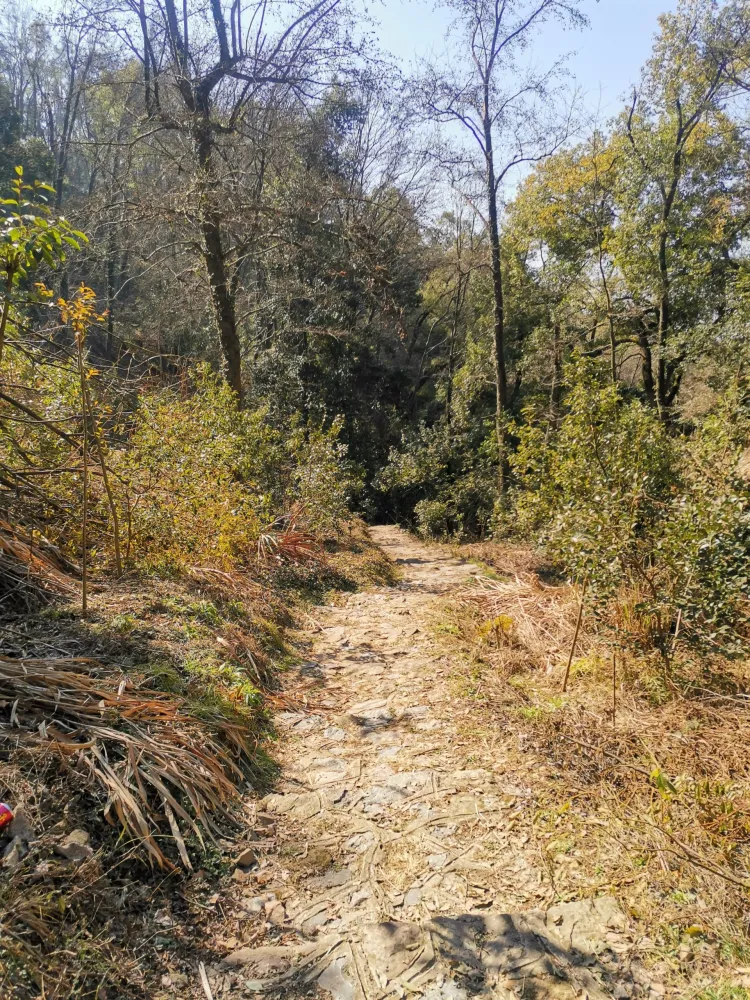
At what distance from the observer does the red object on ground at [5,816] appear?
81.4 inches

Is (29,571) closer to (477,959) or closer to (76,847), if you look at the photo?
(76,847)

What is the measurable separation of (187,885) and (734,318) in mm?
14877

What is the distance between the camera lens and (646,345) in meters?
17.6

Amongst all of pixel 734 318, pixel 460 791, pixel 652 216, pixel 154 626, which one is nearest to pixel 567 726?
pixel 460 791

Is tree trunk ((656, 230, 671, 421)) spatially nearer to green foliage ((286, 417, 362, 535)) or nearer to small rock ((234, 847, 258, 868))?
green foliage ((286, 417, 362, 535))

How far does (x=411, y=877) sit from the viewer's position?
2576mm

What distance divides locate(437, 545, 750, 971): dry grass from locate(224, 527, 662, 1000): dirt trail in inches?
6.0

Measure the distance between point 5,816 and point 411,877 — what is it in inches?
64.2

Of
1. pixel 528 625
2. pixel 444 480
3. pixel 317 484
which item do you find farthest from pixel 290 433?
pixel 528 625

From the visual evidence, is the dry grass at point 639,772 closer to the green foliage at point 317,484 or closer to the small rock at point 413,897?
the small rock at point 413,897

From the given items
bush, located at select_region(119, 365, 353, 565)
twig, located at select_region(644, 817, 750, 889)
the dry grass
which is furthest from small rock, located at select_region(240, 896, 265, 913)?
bush, located at select_region(119, 365, 353, 565)

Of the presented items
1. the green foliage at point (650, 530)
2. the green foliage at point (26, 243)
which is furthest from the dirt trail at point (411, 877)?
the green foliage at point (26, 243)

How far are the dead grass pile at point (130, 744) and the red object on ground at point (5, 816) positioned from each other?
14.1 inches

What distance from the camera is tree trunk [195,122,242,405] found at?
8688 millimetres
